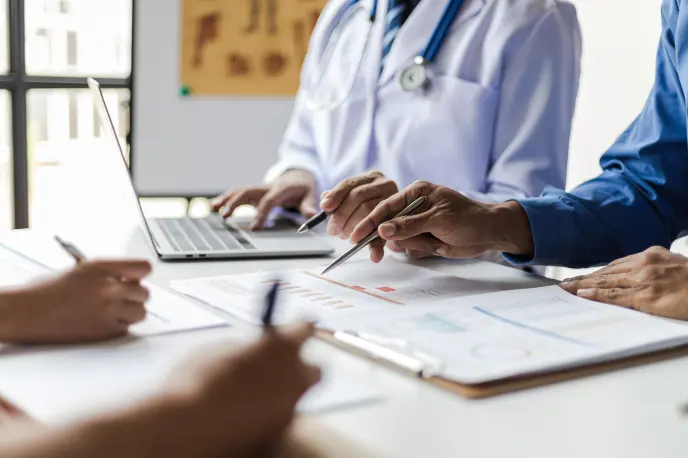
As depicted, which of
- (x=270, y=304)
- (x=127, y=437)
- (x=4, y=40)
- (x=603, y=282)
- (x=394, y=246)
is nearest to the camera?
(x=127, y=437)

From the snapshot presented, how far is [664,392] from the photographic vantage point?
0.66 metres

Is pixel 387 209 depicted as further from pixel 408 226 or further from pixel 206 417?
pixel 206 417

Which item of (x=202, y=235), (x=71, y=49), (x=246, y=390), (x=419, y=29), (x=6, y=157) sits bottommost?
(x=6, y=157)

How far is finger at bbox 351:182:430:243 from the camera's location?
1.04 m

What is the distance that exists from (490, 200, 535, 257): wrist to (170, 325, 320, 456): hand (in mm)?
576

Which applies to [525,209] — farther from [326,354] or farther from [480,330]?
[326,354]

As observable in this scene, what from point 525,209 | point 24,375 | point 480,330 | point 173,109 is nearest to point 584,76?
point 173,109

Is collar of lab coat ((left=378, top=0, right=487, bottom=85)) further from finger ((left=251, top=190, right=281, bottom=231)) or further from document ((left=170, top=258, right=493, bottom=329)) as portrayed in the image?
document ((left=170, top=258, right=493, bottom=329))

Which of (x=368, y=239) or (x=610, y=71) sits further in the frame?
(x=610, y=71)

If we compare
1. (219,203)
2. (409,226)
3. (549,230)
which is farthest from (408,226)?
(219,203)

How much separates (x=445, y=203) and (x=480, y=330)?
0.32 metres

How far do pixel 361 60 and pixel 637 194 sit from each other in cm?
62

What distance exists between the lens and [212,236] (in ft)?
4.17

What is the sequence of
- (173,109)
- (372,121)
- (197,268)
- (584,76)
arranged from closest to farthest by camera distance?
1. (197,268)
2. (372,121)
3. (173,109)
4. (584,76)
